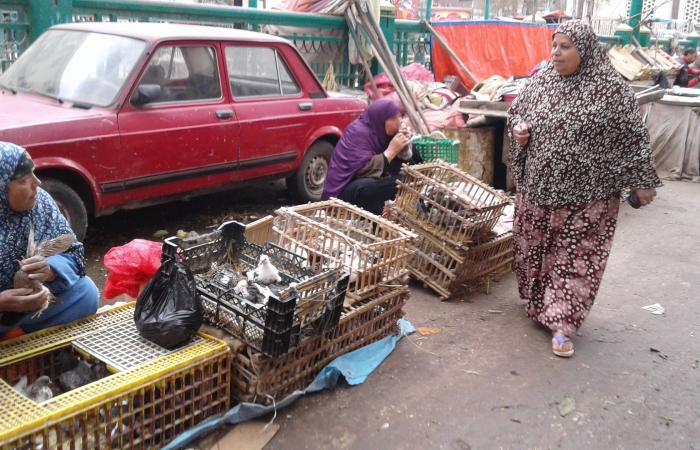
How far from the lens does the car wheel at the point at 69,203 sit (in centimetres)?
458

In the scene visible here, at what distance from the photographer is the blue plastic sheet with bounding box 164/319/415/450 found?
114 inches

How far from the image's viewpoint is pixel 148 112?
16.8 ft

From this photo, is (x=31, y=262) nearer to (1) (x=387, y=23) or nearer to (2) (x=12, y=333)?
(2) (x=12, y=333)

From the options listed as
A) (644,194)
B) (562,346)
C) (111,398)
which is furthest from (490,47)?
(111,398)

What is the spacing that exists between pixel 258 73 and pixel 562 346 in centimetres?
380

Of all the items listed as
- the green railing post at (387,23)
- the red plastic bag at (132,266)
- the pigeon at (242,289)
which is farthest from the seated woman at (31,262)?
the green railing post at (387,23)

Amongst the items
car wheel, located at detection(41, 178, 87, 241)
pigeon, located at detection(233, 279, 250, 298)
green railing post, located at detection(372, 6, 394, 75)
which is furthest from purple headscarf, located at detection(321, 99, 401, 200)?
green railing post, located at detection(372, 6, 394, 75)

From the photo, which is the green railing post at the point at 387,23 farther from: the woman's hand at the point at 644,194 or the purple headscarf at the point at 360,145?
the woman's hand at the point at 644,194

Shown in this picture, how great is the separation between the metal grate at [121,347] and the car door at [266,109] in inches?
120

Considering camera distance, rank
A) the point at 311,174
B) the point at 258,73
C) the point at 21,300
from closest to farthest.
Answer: the point at 21,300 < the point at 258,73 < the point at 311,174

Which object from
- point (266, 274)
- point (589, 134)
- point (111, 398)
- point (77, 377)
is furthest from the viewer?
point (589, 134)

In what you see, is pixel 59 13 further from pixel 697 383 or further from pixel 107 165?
pixel 697 383

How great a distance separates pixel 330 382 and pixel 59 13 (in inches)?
206

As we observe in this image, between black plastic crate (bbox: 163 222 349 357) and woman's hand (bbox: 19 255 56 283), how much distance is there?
1.80 feet
